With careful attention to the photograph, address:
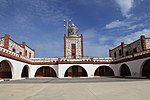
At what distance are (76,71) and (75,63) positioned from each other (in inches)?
101

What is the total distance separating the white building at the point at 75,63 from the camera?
65.7 feet

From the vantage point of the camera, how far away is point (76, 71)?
26375 mm

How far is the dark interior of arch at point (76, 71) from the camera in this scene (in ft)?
85.9

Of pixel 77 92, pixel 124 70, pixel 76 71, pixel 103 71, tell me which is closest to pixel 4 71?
pixel 76 71

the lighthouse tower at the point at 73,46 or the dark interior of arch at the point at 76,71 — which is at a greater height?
the lighthouse tower at the point at 73,46

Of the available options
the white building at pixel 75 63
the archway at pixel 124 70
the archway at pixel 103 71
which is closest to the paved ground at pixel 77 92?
the white building at pixel 75 63

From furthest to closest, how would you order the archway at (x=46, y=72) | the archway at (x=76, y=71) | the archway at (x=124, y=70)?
the archway at (x=46, y=72)
the archway at (x=76, y=71)
the archway at (x=124, y=70)

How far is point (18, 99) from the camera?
204 inches

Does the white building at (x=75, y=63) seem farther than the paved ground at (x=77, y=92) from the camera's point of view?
Yes

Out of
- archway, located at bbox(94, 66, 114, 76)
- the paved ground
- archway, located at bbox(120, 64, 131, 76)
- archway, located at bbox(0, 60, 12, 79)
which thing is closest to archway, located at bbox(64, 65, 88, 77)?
archway, located at bbox(94, 66, 114, 76)

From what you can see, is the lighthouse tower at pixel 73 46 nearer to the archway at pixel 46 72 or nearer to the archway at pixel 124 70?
the archway at pixel 46 72

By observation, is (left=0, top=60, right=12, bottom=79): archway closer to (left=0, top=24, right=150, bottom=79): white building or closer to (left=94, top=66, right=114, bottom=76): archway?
(left=0, top=24, right=150, bottom=79): white building

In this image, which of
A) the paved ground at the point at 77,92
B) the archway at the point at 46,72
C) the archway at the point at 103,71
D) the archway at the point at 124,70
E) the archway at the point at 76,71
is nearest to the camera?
the paved ground at the point at 77,92

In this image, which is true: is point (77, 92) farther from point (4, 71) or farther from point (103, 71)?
point (103, 71)
